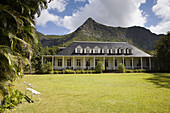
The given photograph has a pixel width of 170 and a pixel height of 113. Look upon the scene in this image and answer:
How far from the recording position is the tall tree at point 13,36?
335 centimetres

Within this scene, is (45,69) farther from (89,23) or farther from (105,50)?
(89,23)

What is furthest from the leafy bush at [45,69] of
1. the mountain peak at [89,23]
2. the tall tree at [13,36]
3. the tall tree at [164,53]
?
the mountain peak at [89,23]

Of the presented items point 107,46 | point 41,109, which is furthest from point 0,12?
point 107,46

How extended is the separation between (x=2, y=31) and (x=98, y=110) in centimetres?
428

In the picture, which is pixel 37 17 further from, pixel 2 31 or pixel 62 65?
pixel 62 65

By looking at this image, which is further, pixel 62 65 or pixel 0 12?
pixel 62 65

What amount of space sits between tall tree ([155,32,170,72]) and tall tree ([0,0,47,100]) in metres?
24.5

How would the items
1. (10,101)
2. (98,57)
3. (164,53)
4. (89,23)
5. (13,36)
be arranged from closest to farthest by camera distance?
(13,36) < (10,101) < (164,53) < (98,57) < (89,23)

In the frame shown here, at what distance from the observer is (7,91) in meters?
3.21

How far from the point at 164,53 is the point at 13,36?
25826 millimetres

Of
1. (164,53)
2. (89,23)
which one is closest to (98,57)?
(164,53)

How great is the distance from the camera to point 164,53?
73.8 feet

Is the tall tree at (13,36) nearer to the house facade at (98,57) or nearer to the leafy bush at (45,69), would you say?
the leafy bush at (45,69)

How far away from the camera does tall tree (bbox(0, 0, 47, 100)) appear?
3350 millimetres
